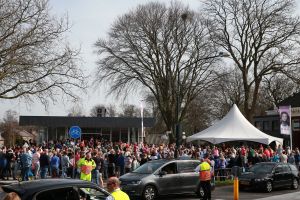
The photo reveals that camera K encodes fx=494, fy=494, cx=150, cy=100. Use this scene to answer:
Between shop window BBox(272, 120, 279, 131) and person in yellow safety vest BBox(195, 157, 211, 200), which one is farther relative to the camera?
shop window BBox(272, 120, 279, 131)

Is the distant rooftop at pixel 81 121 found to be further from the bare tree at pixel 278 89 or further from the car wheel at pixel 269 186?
the bare tree at pixel 278 89

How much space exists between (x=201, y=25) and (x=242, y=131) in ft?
64.5

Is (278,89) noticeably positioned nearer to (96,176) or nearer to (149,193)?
(96,176)

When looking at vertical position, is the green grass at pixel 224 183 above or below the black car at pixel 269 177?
below

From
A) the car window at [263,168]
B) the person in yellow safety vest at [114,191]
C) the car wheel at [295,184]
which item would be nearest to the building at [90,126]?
the car window at [263,168]

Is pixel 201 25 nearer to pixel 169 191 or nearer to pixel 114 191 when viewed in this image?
pixel 169 191

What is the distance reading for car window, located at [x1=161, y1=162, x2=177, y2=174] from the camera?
61.2ft

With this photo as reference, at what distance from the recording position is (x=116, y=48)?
158 feet

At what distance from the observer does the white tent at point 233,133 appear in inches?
1243

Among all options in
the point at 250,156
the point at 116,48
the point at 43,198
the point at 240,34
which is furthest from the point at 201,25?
the point at 43,198

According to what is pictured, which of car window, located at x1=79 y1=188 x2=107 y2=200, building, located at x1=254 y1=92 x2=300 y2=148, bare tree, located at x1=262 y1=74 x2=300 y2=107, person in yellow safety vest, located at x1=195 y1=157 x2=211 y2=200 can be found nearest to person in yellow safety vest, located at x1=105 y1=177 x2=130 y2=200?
car window, located at x1=79 y1=188 x2=107 y2=200

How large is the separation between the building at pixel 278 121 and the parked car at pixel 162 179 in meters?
42.3

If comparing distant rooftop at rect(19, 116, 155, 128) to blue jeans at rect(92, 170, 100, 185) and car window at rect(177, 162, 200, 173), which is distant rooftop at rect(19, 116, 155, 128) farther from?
car window at rect(177, 162, 200, 173)

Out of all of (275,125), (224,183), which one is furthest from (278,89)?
(224,183)
